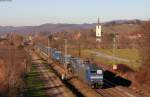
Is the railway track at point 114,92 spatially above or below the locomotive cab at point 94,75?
below

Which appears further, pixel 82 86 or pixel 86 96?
pixel 82 86

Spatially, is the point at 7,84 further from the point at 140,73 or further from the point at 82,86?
the point at 140,73

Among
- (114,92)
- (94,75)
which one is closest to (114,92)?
(114,92)

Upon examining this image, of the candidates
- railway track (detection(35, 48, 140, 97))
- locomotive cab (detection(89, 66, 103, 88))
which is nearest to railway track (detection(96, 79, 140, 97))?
railway track (detection(35, 48, 140, 97))

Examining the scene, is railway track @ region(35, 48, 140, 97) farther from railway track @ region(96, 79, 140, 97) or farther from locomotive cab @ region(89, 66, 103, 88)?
locomotive cab @ region(89, 66, 103, 88)

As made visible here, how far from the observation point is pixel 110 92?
4547 cm

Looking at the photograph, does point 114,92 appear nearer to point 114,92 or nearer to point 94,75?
point 114,92

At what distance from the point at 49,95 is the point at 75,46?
344 ft

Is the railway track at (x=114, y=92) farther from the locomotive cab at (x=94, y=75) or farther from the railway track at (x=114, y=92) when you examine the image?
the locomotive cab at (x=94, y=75)

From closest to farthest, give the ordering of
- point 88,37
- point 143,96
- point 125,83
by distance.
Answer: point 143,96 → point 125,83 → point 88,37

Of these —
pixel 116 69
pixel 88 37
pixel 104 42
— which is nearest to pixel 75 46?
pixel 104 42

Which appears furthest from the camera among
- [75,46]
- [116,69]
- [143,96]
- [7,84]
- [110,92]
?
[75,46]

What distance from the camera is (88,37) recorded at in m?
174

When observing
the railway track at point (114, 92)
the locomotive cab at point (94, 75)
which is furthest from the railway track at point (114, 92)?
the locomotive cab at point (94, 75)
